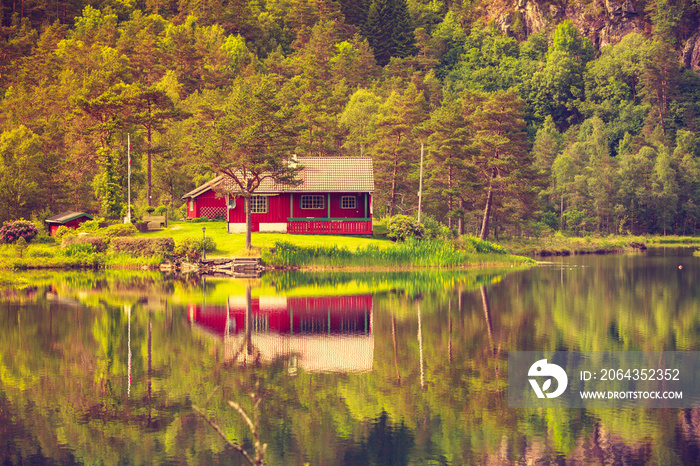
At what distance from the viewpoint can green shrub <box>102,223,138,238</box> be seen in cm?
4962

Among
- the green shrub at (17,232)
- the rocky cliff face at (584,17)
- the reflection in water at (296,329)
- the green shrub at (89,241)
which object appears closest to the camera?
the reflection in water at (296,329)

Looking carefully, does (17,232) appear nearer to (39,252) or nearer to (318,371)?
(39,252)

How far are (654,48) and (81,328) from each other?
438 ft

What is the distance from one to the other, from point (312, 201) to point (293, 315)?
29.9 metres

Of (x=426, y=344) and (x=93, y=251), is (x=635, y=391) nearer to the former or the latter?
(x=426, y=344)

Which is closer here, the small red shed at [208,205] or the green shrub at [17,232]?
the green shrub at [17,232]

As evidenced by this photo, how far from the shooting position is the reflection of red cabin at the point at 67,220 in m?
53.7

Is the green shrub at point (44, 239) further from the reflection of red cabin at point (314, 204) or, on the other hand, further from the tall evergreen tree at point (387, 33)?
the tall evergreen tree at point (387, 33)

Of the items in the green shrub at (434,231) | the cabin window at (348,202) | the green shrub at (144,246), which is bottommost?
the green shrub at (144,246)

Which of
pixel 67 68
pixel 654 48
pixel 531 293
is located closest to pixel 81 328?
pixel 531 293

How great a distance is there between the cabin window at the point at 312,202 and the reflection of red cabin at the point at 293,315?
24911 millimetres

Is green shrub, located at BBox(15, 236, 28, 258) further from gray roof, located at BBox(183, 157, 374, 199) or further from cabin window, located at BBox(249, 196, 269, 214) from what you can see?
cabin window, located at BBox(249, 196, 269, 214)

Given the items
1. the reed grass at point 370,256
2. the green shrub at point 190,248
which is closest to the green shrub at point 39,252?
the green shrub at point 190,248

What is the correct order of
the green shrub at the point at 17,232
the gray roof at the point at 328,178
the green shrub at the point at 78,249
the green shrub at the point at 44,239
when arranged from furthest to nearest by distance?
the gray roof at the point at 328,178, the green shrub at the point at 44,239, the green shrub at the point at 17,232, the green shrub at the point at 78,249
